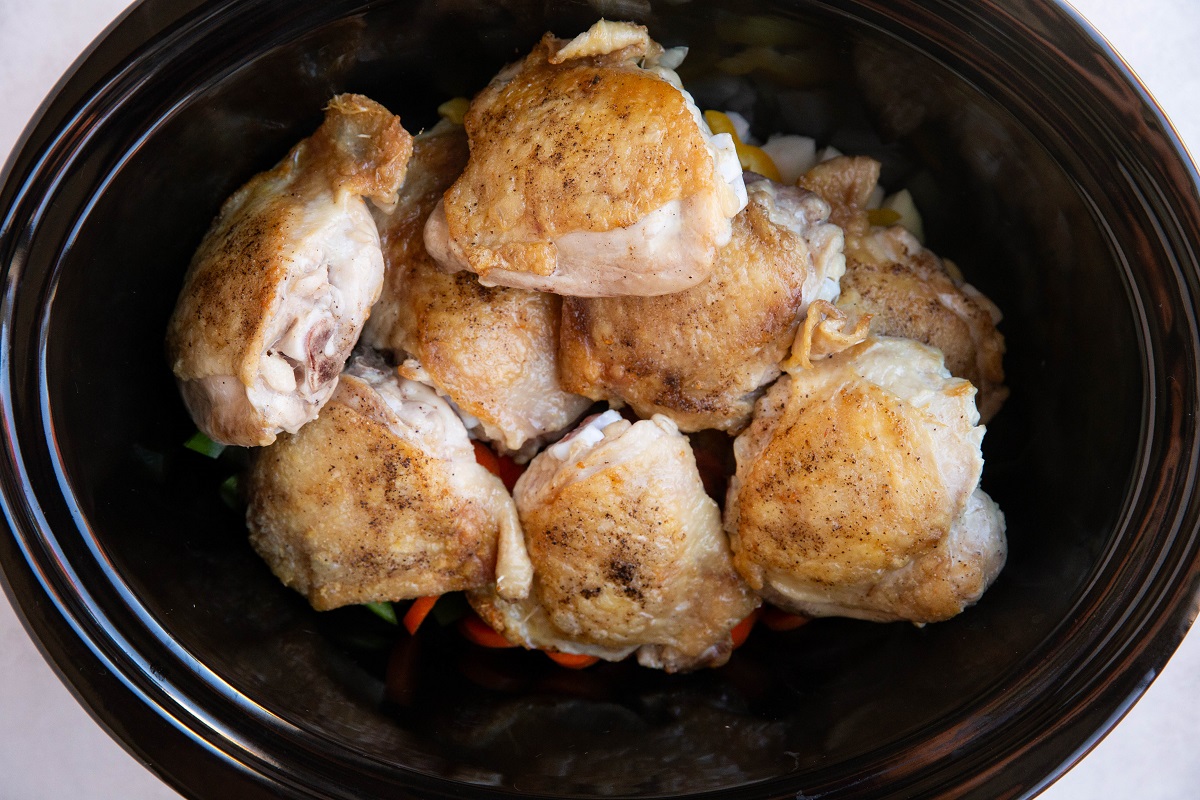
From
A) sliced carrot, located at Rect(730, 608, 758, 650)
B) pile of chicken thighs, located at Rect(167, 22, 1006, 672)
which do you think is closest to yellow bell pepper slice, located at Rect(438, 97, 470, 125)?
pile of chicken thighs, located at Rect(167, 22, 1006, 672)

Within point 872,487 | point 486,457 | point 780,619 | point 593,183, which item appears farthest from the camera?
point 780,619

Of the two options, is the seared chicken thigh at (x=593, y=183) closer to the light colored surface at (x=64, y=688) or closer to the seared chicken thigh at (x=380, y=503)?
the seared chicken thigh at (x=380, y=503)

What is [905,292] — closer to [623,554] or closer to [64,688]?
[623,554]

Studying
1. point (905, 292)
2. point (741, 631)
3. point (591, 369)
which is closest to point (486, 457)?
point (591, 369)

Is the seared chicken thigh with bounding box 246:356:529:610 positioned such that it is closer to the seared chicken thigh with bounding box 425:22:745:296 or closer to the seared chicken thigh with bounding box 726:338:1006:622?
the seared chicken thigh with bounding box 425:22:745:296

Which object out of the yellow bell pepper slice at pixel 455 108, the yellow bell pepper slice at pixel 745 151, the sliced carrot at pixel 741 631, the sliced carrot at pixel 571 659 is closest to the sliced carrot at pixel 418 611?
the sliced carrot at pixel 571 659

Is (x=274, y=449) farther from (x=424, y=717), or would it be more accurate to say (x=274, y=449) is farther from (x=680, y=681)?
(x=680, y=681)
